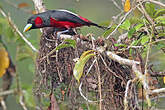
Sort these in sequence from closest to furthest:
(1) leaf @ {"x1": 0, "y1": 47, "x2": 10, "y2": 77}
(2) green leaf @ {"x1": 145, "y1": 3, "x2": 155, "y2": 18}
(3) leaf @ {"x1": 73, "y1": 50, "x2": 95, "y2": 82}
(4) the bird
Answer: (3) leaf @ {"x1": 73, "y1": 50, "x2": 95, "y2": 82} < (2) green leaf @ {"x1": 145, "y1": 3, "x2": 155, "y2": 18} < (4) the bird < (1) leaf @ {"x1": 0, "y1": 47, "x2": 10, "y2": 77}

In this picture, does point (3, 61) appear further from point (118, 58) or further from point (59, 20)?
point (118, 58)

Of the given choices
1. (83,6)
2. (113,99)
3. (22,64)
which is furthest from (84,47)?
(83,6)

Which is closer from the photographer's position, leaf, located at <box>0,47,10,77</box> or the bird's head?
the bird's head

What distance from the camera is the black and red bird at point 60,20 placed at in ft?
9.89

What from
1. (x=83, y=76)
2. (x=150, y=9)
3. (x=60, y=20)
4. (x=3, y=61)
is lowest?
(x=83, y=76)

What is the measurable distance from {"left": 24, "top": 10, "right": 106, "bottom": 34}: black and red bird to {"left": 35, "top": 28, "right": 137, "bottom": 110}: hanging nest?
0.55ft

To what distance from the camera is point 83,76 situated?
2.37m

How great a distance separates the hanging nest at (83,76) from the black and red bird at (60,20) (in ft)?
0.55

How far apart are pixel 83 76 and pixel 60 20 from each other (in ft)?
2.91

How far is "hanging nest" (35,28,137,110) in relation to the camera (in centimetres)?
229

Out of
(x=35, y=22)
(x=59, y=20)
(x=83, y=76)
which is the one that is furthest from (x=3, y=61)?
(x=83, y=76)

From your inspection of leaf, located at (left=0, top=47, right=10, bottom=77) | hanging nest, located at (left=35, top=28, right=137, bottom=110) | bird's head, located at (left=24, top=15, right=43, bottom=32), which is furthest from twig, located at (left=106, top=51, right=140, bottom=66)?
leaf, located at (left=0, top=47, right=10, bottom=77)

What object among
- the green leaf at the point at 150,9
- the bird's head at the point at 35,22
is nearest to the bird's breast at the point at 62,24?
the bird's head at the point at 35,22

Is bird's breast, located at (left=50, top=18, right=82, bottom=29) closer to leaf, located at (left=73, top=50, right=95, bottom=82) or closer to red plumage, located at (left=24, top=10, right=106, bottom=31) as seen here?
red plumage, located at (left=24, top=10, right=106, bottom=31)
